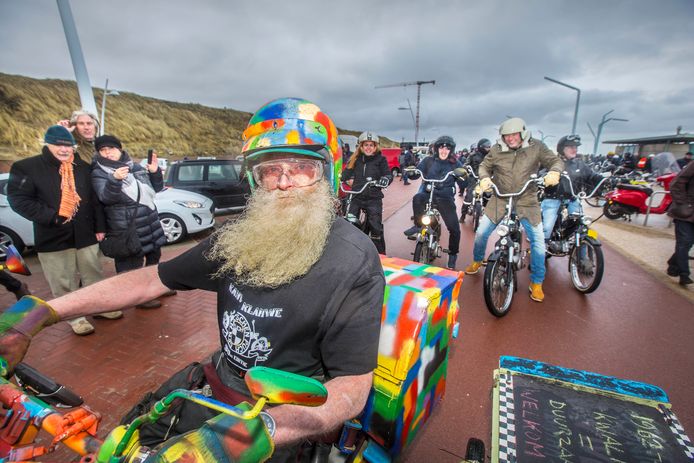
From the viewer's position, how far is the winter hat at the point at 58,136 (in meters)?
3.31

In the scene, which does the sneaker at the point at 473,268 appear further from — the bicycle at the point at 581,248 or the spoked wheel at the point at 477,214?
the spoked wheel at the point at 477,214

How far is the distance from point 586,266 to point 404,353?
4620mm

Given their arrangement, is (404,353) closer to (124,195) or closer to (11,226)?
(124,195)

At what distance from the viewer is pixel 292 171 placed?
1735mm

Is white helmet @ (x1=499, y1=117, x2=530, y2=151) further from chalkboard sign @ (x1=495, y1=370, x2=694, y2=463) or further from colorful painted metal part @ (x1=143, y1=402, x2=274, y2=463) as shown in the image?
colorful painted metal part @ (x1=143, y1=402, x2=274, y2=463)

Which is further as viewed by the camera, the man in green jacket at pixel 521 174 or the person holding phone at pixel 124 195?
the man in green jacket at pixel 521 174

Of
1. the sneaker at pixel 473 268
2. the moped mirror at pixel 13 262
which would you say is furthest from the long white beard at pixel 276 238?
the sneaker at pixel 473 268

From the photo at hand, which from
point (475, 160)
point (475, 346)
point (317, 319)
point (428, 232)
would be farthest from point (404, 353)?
point (475, 160)

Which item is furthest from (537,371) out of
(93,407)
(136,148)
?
(136,148)

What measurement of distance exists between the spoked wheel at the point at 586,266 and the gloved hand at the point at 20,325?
5.78m

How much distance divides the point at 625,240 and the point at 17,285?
11.0 metres

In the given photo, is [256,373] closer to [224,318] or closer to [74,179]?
[224,318]

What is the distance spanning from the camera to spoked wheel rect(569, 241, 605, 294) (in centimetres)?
468

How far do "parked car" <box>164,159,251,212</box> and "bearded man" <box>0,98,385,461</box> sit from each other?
304 inches
